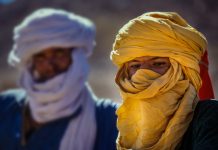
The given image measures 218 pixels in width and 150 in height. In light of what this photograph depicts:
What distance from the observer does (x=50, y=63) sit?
320 inches

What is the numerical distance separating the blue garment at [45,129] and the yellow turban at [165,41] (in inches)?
91.7

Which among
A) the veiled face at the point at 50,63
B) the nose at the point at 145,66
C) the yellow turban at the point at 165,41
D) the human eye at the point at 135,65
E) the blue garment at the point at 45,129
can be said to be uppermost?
the yellow turban at the point at 165,41

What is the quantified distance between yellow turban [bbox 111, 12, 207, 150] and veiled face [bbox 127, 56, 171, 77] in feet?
0.10

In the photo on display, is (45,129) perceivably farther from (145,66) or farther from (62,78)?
(145,66)

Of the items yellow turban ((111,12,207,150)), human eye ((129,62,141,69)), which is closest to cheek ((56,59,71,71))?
yellow turban ((111,12,207,150))

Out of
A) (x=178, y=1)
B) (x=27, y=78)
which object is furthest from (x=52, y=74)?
(x=178, y=1)

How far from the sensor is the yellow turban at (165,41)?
4949 millimetres

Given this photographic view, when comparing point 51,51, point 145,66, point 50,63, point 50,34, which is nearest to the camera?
point 145,66

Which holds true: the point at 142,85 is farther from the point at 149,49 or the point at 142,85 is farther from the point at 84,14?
the point at 84,14

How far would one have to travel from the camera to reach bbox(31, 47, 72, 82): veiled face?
8.16 meters

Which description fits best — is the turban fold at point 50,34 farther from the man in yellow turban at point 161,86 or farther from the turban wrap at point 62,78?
the man in yellow turban at point 161,86

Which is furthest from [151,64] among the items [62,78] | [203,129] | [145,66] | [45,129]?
[62,78]

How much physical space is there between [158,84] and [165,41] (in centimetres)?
30

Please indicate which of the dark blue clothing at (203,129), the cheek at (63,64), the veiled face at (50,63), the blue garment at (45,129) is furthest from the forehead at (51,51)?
the dark blue clothing at (203,129)
